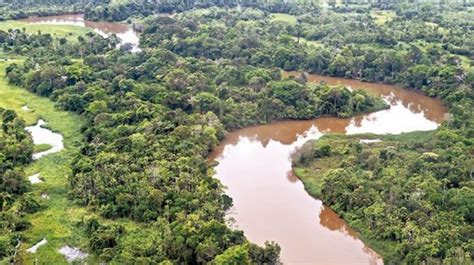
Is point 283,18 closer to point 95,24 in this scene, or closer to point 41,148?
point 95,24

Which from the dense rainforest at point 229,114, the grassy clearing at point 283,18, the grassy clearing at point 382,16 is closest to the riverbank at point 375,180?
the dense rainforest at point 229,114

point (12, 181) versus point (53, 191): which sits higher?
point (12, 181)

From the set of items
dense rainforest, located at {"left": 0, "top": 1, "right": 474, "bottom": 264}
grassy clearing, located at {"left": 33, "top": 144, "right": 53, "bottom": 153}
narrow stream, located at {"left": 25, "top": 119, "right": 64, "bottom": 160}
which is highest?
dense rainforest, located at {"left": 0, "top": 1, "right": 474, "bottom": 264}

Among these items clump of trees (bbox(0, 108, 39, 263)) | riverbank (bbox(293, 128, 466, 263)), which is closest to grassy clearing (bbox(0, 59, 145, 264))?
clump of trees (bbox(0, 108, 39, 263))

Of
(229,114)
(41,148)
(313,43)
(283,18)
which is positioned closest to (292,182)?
(229,114)

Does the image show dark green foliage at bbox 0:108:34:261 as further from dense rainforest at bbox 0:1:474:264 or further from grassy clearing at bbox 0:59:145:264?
grassy clearing at bbox 0:59:145:264

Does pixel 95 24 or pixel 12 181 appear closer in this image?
pixel 12 181
